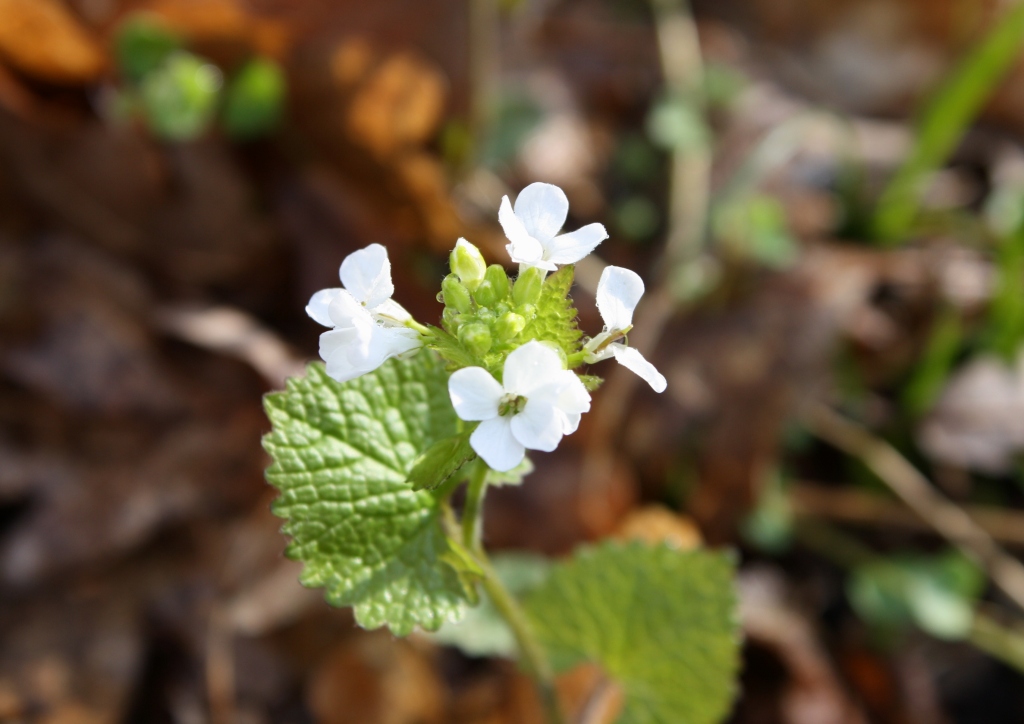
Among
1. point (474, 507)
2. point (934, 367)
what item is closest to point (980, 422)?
point (934, 367)

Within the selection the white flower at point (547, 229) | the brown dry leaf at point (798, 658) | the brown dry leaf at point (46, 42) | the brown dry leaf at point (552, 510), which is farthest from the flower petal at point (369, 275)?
the brown dry leaf at point (46, 42)

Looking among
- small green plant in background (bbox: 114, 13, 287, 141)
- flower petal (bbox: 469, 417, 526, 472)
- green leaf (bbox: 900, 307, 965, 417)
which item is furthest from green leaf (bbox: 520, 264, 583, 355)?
green leaf (bbox: 900, 307, 965, 417)

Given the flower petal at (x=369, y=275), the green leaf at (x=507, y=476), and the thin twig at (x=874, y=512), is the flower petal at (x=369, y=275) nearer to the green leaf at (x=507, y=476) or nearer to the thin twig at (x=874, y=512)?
the green leaf at (x=507, y=476)

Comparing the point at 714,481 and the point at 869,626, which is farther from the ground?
the point at 714,481

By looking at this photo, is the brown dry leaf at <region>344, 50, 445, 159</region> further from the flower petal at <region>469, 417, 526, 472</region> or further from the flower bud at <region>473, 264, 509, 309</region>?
the flower petal at <region>469, 417, 526, 472</region>

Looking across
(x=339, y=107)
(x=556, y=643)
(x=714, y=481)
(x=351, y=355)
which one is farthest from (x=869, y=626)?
(x=339, y=107)

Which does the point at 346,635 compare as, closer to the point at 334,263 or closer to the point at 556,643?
the point at 556,643
